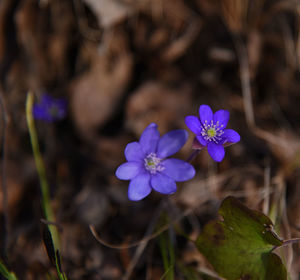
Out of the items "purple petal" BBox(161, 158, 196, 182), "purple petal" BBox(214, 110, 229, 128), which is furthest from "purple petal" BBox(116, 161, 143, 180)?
"purple petal" BBox(214, 110, 229, 128)

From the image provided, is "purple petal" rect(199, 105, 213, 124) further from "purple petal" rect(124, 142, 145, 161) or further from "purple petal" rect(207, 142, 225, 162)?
"purple petal" rect(124, 142, 145, 161)

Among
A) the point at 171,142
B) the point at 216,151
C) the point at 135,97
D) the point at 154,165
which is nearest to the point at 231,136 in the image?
the point at 216,151

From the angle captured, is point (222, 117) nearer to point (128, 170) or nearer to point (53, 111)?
point (128, 170)

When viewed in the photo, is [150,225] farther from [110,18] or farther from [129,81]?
[110,18]

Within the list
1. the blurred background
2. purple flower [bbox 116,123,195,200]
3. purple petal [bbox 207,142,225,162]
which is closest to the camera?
purple petal [bbox 207,142,225,162]

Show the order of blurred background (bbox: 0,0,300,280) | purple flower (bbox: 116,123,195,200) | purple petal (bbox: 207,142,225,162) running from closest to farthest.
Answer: purple petal (bbox: 207,142,225,162)
purple flower (bbox: 116,123,195,200)
blurred background (bbox: 0,0,300,280)

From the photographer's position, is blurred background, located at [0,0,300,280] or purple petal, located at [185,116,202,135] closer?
purple petal, located at [185,116,202,135]

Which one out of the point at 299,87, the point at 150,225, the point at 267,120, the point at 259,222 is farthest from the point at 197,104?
the point at 259,222
